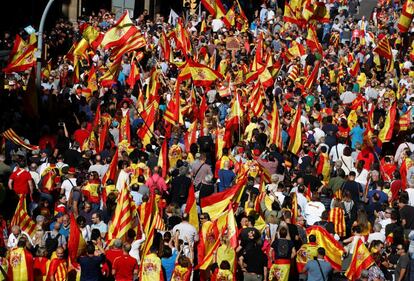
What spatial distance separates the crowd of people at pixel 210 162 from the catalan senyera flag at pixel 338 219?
0.03 m

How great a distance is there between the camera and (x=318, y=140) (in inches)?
1091

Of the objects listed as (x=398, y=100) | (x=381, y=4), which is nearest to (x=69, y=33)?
(x=398, y=100)

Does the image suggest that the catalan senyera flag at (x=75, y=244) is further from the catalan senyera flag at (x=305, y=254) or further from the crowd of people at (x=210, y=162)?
the catalan senyera flag at (x=305, y=254)

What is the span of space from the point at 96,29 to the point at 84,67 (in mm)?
2376

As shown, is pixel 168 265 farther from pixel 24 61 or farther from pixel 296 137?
pixel 24 61

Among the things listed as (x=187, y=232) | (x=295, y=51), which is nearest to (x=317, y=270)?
(x=187, y=232)

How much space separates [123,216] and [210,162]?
5.70 metres

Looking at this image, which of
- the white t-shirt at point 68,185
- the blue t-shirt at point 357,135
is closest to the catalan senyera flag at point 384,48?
the blue t-shirt at point 357,135

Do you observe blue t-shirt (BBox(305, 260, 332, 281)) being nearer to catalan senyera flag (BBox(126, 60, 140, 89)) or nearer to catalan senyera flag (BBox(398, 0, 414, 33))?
catalan senyera flag (BBox(126, 60, 140, 89))

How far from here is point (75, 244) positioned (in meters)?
19.7

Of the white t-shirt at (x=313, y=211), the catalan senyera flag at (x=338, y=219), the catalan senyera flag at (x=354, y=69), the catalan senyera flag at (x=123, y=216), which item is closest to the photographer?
the catalan senyera flag at (x=123, y=216)

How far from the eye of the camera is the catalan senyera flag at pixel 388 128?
93.8 feet

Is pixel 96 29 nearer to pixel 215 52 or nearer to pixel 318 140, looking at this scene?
pixel 215 52

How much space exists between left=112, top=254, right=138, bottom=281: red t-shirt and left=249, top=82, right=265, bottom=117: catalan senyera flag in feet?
35.1
